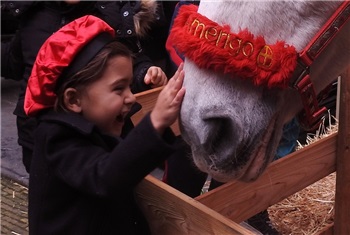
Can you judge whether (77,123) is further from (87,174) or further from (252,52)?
(252,52)

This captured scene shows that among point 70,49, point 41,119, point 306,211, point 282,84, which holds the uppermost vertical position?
point 282,84

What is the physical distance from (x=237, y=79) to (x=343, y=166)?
1041 mm

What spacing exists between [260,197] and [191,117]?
685 mm

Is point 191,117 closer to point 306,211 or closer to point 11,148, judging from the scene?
point 306,211

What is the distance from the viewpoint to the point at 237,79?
4.52 ft

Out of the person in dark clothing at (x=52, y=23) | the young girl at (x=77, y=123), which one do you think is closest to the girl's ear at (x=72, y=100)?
the young girl at (x=77, y=123)

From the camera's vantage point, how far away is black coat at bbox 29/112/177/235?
1348mm

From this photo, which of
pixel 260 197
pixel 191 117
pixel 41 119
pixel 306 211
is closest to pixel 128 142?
pixel 191 117

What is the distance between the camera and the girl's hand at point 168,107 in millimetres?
1351

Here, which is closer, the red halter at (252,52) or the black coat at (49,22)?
the red halter at (252,52)

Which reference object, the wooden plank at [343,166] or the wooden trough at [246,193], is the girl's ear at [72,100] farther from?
the wooden plank at [343,166]

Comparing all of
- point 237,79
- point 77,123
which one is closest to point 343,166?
point 237,79

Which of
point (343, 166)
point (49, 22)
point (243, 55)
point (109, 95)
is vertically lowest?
point (49, 22)

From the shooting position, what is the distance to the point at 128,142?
1.35 metres
